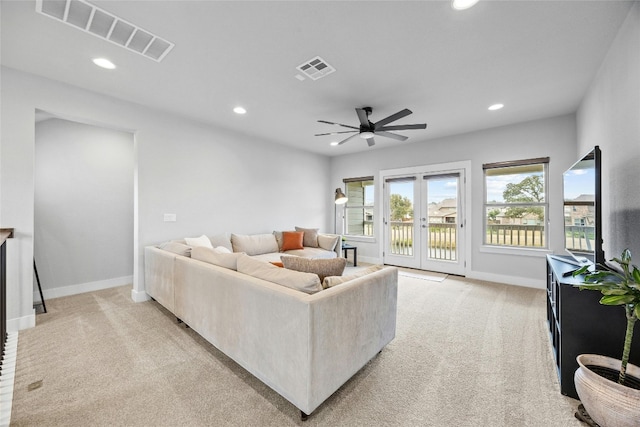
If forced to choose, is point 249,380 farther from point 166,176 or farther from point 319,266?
point 166,176

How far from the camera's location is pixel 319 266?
1925 millimetres

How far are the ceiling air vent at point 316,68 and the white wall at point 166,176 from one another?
1597mm

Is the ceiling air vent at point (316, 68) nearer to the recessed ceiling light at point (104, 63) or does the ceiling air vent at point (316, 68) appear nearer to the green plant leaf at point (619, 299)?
the recessed ceiling light at point (104, 63)

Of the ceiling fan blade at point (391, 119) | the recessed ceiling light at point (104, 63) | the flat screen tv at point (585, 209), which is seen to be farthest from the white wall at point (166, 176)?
the flat screen tv at point (585, 209)

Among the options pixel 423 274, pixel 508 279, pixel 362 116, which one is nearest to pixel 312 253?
pixel 423 274

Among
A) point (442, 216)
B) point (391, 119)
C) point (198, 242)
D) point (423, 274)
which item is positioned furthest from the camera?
point (442, 216)

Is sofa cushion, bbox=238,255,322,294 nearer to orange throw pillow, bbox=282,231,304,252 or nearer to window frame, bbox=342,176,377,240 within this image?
orange throw pillow, bbox=282,231,304,252

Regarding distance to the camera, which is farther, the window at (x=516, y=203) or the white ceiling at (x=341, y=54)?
the window at (x=516, y=203)

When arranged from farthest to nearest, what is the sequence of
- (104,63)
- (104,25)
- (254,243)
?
(254,243), (104,63), (104,25)

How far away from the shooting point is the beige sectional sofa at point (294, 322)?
1452mm

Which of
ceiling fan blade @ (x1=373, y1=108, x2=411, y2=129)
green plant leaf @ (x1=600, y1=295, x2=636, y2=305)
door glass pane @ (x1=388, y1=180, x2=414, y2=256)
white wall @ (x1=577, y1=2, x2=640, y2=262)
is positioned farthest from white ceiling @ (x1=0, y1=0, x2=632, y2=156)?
door glass pane @ (x1=388, y1=180, x2=414, y2=256)

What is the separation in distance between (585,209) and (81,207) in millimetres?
6126

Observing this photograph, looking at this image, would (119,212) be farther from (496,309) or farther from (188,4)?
(496,309)

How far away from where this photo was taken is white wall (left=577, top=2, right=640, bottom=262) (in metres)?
1.86
